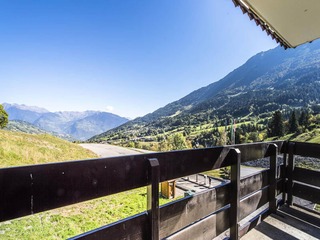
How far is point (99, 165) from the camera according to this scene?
0.93 meters

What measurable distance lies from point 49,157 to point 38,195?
1673 centimetres

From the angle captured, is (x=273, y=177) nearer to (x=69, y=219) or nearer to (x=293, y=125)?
(x=69, y=219)

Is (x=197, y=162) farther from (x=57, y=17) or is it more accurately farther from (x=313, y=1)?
(x=57, y=17)

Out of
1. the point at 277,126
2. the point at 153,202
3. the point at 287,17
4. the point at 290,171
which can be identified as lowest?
the point at 277,126

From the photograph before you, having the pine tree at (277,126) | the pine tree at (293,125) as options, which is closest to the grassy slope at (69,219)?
the pine tree at (277,126)

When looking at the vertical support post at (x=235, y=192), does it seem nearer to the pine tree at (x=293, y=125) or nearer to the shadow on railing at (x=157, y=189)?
the shadow on railing at (x=157, y=189)

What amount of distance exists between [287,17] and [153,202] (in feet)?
7.95

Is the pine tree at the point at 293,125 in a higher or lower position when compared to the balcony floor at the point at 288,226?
lower

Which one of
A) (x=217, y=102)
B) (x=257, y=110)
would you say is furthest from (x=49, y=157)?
(x=217, y=102)

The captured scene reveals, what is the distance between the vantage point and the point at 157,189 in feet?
3.66

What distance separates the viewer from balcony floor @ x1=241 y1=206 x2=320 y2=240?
1957mm

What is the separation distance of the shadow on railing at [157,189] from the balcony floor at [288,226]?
0.08 meters

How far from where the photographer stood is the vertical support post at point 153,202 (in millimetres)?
1094

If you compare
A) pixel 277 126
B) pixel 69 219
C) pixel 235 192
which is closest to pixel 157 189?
pixel 235 192
